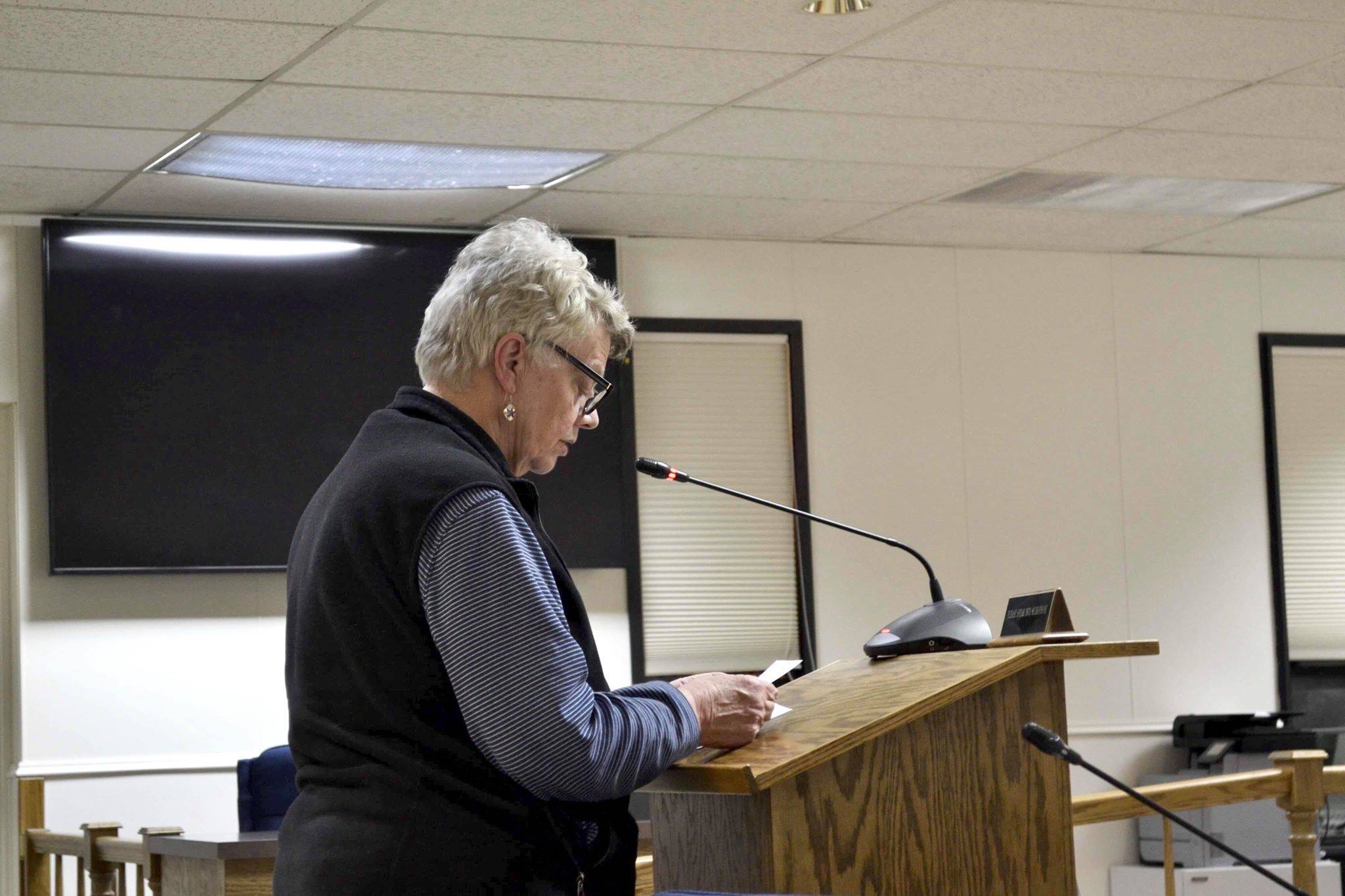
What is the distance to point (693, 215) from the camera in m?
5.84

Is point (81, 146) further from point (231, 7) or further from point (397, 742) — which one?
point (397, 742)

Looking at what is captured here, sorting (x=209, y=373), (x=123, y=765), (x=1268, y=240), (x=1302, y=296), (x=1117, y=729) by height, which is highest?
(x=1268, y=240)

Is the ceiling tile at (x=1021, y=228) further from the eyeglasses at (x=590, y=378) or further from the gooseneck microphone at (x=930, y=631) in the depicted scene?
the eyeglasses at (x=590, y=378)

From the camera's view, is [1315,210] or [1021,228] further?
[1021,228]

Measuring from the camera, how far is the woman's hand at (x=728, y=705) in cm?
180

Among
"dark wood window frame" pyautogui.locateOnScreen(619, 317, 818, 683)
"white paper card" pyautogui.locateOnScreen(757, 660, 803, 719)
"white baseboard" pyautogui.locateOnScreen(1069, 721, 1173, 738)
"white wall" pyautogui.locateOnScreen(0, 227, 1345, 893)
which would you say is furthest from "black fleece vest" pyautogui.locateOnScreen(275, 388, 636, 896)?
"white baseboard" pyautogui.locateOnScreen(1069, 721, 1173, 738)

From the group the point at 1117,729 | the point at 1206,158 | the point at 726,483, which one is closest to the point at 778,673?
the point at 1206,158

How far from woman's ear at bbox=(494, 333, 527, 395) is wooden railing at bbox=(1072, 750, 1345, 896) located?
7.24ft

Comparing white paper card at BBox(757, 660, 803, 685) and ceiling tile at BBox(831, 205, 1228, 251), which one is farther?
ceiling tile at BBox(831, 205, 1228, 251)

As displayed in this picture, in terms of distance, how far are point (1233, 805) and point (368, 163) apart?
3.68 metres

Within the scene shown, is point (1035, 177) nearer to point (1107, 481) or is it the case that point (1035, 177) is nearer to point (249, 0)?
point (1107, 481)

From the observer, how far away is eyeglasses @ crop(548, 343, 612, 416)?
6.12 feet

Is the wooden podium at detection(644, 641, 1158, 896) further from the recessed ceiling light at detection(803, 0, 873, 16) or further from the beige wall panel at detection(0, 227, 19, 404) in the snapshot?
the beige wall panel at detection(0, 227, 19, 404)

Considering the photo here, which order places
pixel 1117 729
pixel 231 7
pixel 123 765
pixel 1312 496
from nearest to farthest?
Result: 1. pixel 231 7
2. pixel 123 765
3. pixel 1117 729
4. pixel 1312 496
